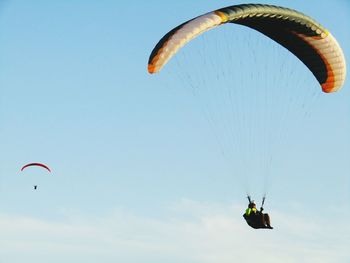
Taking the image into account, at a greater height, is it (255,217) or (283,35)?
(283,35)

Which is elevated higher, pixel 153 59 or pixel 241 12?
pixel 241 12

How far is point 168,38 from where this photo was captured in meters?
26.9

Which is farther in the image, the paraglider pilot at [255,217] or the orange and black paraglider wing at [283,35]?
the paraglider pilot at [255,217]

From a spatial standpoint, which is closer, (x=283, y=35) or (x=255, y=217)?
(x=255, y=217)

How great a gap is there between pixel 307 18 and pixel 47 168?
14.2 meters

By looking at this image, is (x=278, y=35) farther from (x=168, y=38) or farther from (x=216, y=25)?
(x=168, y=38)

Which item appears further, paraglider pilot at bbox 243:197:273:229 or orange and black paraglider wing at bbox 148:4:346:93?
paraglider pilot at bbox 243:197:273:229

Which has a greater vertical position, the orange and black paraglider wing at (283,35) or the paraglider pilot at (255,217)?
the orange and black paraglider wing at (283,35)

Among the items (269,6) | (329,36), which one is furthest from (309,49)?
(269,6)

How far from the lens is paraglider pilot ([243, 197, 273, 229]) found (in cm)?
2883

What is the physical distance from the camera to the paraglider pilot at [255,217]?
94.6 ft

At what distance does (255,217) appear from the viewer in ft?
95.0

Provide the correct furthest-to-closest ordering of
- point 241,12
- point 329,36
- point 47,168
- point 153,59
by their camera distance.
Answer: point 47,168
point 329,36
point 241,12
point 153,59

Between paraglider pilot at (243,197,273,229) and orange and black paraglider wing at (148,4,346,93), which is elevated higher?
orange and black paraglider wing at (148,4,346,93)
